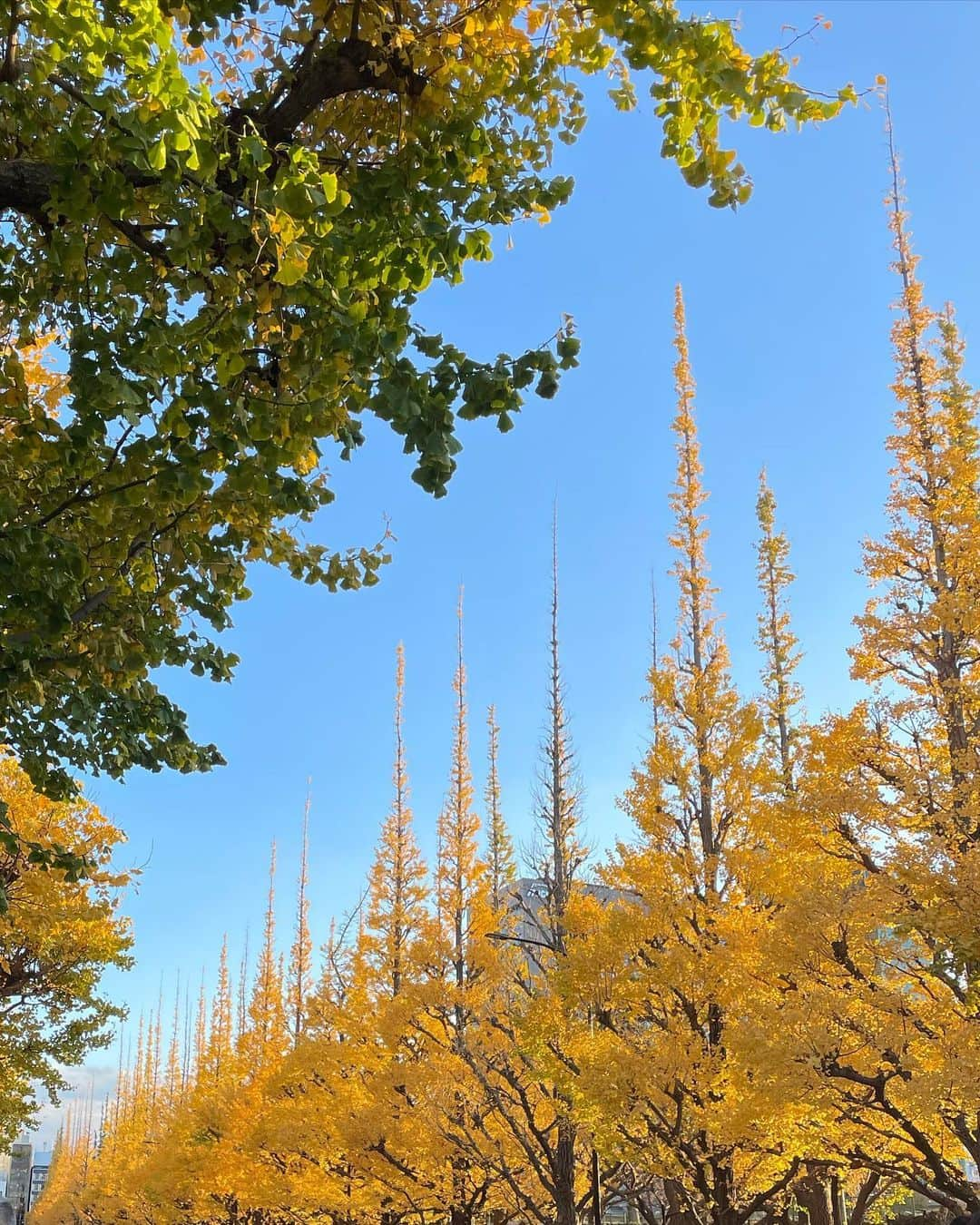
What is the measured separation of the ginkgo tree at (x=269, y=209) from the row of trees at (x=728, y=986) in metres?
7.10

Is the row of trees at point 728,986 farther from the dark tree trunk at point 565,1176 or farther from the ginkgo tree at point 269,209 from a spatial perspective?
the ginkgo tree at point 269,209

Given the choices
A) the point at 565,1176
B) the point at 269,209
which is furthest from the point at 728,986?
the point at 269,209

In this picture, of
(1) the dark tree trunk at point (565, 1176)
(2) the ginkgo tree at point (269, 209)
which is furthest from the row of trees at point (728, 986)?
(2) the ginkgo tree at point (269, 209)

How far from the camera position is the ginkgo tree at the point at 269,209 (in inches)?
110

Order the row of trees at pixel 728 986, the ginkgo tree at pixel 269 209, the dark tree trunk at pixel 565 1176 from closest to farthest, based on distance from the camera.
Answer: the ginkgo tree at pixel 269 209
the row of trees at pixel 728 986
the dark tree trunk at pixel 565 1176

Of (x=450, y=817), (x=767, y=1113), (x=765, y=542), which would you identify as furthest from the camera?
(x=765, y=542)

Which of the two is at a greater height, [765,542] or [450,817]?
[765,542]

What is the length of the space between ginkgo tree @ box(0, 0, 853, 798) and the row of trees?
7.10 m

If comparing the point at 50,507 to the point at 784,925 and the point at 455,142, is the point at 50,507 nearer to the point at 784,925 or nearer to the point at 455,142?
the point at 455,142

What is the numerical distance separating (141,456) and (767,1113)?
7967 millimetres

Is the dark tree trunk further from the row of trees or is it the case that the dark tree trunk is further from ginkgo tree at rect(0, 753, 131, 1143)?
ginkgo tree at rect(0, 753, 131, 1143)

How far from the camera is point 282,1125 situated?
57.1 feet

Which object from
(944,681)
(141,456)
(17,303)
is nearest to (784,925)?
(944,681)

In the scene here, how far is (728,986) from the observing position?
1020 centimetres
